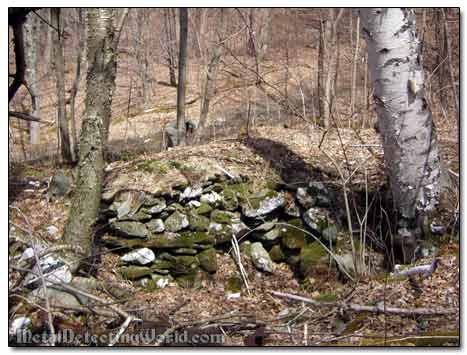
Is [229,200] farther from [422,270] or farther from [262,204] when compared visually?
[422,270]

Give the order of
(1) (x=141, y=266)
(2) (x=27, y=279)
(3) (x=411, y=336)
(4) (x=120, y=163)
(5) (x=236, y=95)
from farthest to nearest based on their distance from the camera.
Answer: (5) (x=236, y=95) → (4) (x=120, y=163) → (1) (x=141, y=266) → (2) (x=27, y=279) → (3) (x=411, y=336)

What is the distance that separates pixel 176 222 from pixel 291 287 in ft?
3.98

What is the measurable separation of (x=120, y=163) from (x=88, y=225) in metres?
1.60

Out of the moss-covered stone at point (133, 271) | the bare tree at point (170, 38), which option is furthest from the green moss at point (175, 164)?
the bare tree at point (170, 38)

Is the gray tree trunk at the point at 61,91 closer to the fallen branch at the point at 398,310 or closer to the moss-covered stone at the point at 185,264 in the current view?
the moss-covered stone at the point at 185,264

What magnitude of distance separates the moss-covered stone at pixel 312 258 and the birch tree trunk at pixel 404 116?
27.9 inches

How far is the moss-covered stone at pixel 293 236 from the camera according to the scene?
4.88 meters

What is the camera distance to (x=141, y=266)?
483cm

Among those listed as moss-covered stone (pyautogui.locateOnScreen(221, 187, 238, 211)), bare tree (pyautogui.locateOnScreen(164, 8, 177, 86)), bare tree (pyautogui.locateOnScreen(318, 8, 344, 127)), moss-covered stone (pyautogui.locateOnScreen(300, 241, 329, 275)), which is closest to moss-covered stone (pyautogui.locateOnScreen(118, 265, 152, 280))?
moss-covered stone (pyautogui.locateOnScreen(221, 187, 238, 211))

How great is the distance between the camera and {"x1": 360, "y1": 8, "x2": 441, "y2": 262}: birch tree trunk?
3.72 meters

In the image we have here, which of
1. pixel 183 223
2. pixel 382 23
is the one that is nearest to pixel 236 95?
pixel 183 223

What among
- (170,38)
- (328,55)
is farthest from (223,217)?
(170,38)

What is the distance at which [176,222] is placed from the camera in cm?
493

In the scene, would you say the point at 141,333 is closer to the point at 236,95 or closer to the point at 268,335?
the point at 268,335
